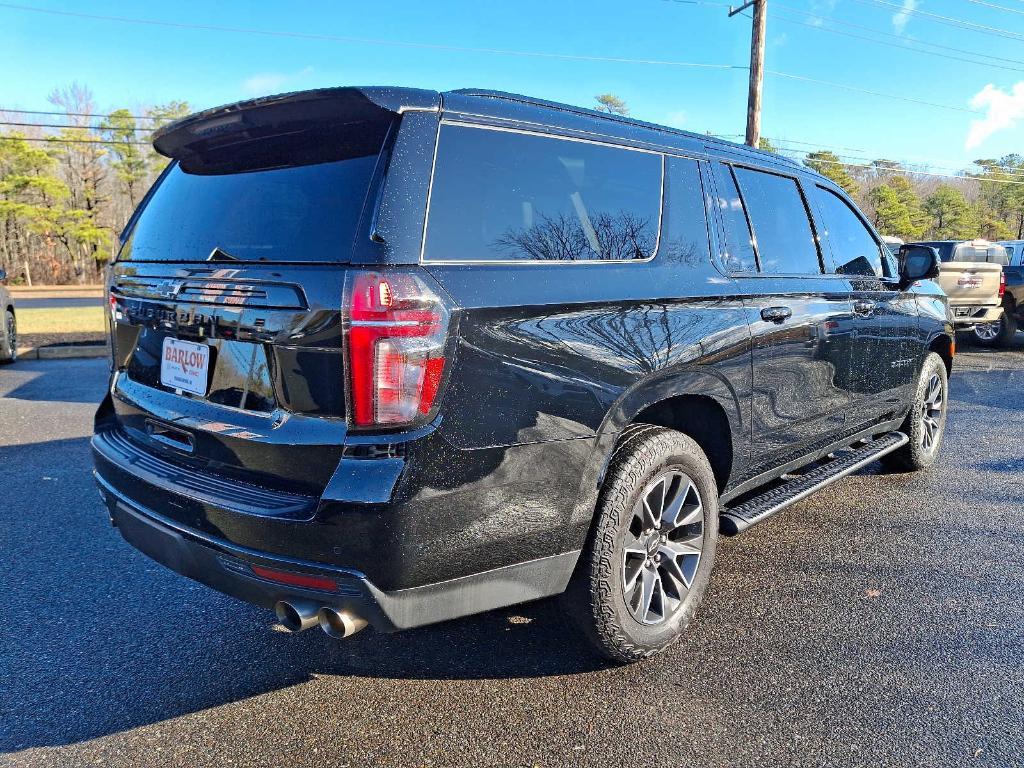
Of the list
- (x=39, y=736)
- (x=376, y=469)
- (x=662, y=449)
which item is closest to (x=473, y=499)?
(x=376, y=469)

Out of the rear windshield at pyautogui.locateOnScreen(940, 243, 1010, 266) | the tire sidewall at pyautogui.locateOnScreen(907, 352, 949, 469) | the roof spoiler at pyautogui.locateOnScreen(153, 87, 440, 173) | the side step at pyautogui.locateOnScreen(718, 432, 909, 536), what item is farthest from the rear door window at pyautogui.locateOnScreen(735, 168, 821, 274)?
the rear windshield at pyautogui.locateOnScreen(940, 243, 1010, 266)

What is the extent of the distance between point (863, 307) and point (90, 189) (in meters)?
57.2

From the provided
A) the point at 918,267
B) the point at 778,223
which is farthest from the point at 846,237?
the point at 778,223

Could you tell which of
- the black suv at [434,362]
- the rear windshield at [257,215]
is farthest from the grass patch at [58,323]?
the black suv at [434,362]

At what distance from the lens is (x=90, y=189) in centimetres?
5031

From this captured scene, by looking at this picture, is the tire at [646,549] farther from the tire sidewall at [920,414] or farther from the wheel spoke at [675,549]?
the tire sidewall at [920,414]

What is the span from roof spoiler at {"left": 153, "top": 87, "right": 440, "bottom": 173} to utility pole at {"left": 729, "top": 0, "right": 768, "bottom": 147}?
15.4m

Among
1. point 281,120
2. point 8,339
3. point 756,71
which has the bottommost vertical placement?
point 8,339

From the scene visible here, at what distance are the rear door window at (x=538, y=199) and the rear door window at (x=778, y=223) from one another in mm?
745

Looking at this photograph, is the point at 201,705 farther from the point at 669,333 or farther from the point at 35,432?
the point at 35,432

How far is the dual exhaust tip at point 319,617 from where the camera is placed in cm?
203

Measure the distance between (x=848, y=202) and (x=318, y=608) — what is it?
392cm

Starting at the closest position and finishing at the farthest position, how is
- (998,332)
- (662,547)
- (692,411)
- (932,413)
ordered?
(662,547), (692,411), (932,413), (998,332)

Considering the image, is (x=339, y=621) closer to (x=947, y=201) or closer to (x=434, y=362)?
(x=434, y=362)
